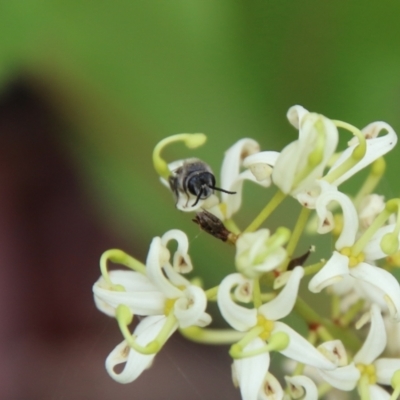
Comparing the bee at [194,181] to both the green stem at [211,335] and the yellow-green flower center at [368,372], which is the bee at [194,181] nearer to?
the green stem at [211,335]

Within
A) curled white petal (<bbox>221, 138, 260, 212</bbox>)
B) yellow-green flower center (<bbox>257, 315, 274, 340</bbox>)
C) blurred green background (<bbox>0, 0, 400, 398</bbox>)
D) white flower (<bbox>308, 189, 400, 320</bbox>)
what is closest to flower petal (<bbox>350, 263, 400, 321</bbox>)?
white flower (<bbox>308, 189, 400, 320</bbox>)

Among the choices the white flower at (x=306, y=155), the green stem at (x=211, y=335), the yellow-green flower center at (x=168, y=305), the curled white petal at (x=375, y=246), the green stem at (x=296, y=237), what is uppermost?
the white flower at (x=306, y=155)

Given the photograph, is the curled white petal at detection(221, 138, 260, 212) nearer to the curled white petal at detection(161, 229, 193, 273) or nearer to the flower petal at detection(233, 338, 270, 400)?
the curled white petal at detection(161, 229, 193, 273)

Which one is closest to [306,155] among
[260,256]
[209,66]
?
[260,256]

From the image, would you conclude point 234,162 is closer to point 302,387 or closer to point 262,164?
point 262,164

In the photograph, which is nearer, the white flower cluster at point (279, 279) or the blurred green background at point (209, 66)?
the white flower cluster at point (279, 279)

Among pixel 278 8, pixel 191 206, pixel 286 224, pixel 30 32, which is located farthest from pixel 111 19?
pixel 191 206

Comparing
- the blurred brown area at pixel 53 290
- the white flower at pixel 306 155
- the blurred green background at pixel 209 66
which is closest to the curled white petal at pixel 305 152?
the white flower at pixel 306 155

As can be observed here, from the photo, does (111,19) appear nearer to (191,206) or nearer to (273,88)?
(273,88)
